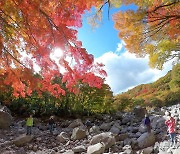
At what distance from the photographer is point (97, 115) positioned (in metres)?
21.5

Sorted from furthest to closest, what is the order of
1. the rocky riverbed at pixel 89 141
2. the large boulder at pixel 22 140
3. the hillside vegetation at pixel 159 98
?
1. the hillside vegetation at pixel 159 98
2. the large boulder at pixel 22 140
3. the rocky riverbed at pixel 89 141

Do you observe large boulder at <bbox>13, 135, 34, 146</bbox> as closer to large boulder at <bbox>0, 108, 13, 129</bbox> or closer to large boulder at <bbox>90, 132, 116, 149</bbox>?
large boulder at <bbox>90, 132, 116, 149</bbox>

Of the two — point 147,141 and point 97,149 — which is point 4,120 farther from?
point 147,141

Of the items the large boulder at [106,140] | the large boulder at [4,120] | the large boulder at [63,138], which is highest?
the large boulder at [4,120]

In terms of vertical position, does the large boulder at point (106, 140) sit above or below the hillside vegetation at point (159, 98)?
below

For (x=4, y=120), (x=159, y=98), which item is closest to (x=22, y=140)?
(x=4, y=120)

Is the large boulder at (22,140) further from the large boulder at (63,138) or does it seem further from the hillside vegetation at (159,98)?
the hillside vegetation at (159,98)

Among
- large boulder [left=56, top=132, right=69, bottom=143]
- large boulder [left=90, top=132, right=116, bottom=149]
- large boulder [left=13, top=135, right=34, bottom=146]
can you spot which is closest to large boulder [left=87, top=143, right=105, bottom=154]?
large boulder [left=90, top=132, right=116, bottom=149]

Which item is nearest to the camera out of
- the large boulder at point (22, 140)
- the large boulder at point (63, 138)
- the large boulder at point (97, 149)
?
the large boulder at point (97, 149)

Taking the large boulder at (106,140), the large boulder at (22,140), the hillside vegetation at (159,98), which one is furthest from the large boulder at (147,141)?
the hillside vegetation at (159,98)

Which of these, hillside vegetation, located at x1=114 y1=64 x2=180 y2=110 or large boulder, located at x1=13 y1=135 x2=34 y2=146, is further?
hillside vegetation, located at x1=114 y1=64 x2=180 y2=110

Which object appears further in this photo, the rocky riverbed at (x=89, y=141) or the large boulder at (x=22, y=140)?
the large boulder at (x=22, y=140)

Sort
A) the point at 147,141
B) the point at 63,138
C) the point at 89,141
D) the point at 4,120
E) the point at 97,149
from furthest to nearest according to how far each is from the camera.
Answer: the point at 4,120 → the point at 63,138 → the point at 89,141 → the point at 147,141 → the point at 97,149

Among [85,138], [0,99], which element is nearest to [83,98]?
[0,99]
